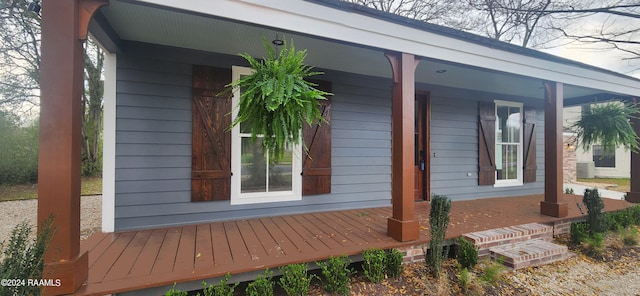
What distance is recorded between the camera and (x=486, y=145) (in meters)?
5.37

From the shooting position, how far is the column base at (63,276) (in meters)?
1.74

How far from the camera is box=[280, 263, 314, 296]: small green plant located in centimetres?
209

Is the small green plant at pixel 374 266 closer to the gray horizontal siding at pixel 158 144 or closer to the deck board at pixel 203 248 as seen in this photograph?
the deck board at pixel 203 248

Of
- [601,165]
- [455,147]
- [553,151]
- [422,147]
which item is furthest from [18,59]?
[601,165]

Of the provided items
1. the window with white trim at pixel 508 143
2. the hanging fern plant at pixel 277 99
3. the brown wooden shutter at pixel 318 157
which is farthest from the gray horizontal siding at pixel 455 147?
the hanging fern plant at pixel 277 99

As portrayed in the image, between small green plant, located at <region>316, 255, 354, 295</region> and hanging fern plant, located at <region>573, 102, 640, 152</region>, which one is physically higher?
hanging fern plant, located at <region>573, 102, 640, 152</region>

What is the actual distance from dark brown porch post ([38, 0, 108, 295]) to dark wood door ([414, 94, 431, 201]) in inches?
184

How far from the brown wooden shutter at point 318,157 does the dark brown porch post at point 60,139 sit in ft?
8.49

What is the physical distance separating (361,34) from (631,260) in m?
4.33

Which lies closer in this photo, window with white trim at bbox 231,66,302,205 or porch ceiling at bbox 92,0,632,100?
porch ceiling at bbox 92,0,632,100

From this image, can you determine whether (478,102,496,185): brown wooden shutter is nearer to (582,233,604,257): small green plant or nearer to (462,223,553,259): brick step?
(462,223,553,259): brick step

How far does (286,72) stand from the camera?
212 centimetres

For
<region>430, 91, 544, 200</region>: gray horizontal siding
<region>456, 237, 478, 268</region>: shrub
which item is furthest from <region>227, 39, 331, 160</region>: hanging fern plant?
<region>430, 91, 544, 200</region>: gray horizontal siding

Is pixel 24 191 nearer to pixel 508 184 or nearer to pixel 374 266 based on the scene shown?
pixel 374 266
